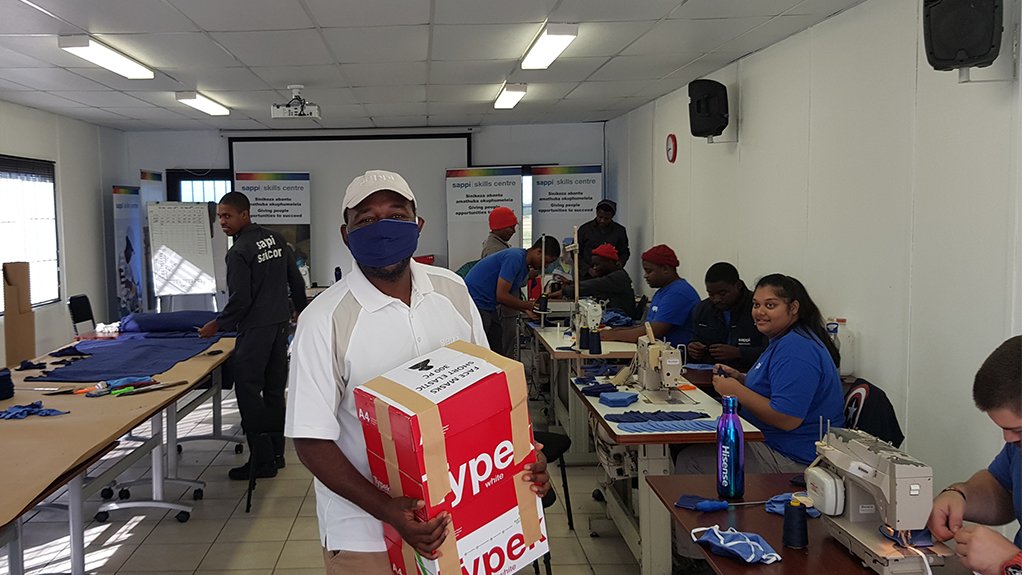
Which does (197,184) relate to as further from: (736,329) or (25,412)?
(736,329)

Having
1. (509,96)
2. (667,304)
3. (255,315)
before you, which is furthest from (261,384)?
(509,96)

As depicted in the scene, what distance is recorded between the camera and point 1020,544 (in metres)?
1.78

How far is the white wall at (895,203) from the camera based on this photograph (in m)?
2.95

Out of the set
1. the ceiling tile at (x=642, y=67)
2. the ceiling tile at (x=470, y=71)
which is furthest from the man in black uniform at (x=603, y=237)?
the ceiling tile at (x=470, y=71)

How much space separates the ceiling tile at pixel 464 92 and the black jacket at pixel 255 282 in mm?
2381

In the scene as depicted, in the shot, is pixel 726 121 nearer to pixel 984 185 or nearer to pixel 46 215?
pixel 984 185

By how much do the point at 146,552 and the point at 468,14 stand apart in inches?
128

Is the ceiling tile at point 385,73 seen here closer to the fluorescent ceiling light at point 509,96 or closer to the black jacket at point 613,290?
the fluorescent ceiling light at point 509,96

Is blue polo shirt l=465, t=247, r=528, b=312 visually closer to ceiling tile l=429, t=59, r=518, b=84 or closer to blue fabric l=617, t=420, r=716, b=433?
ceiling tile l=429, t=59, r=518, b=84

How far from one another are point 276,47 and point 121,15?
0.98m

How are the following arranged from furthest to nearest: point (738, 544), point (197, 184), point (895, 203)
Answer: point (197, 184), point (895, 203), point (738, 544)

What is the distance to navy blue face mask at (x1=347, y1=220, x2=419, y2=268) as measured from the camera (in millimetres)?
1696

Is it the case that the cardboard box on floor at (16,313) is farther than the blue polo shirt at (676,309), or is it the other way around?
the cardboard box on floor at (16,313)

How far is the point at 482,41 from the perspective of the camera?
4777mm
